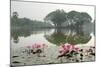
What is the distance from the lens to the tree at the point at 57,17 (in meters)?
2.50

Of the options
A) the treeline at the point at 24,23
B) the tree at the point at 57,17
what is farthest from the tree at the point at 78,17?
the treeline at the point at 24,23

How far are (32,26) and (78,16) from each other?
0.62 metres

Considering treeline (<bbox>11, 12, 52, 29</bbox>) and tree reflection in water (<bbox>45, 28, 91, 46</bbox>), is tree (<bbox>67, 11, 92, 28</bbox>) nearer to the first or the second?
tree reflection in water (<bbox>45, 28, 91, 46</bbox>)

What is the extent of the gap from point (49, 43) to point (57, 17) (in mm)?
334

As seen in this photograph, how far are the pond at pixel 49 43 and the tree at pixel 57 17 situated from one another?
0.28ft

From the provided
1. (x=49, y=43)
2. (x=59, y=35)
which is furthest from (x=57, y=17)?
(x=49, y=43)

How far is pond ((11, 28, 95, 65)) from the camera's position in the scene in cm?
237

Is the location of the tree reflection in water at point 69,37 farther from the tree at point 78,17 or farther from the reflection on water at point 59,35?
the tree at point 78,17

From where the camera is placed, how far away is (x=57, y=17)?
8.31 feet

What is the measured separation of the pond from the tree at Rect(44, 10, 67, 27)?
0.28ft

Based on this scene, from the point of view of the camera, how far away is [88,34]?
2658 mm

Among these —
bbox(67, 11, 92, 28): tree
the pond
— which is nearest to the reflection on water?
the pond
